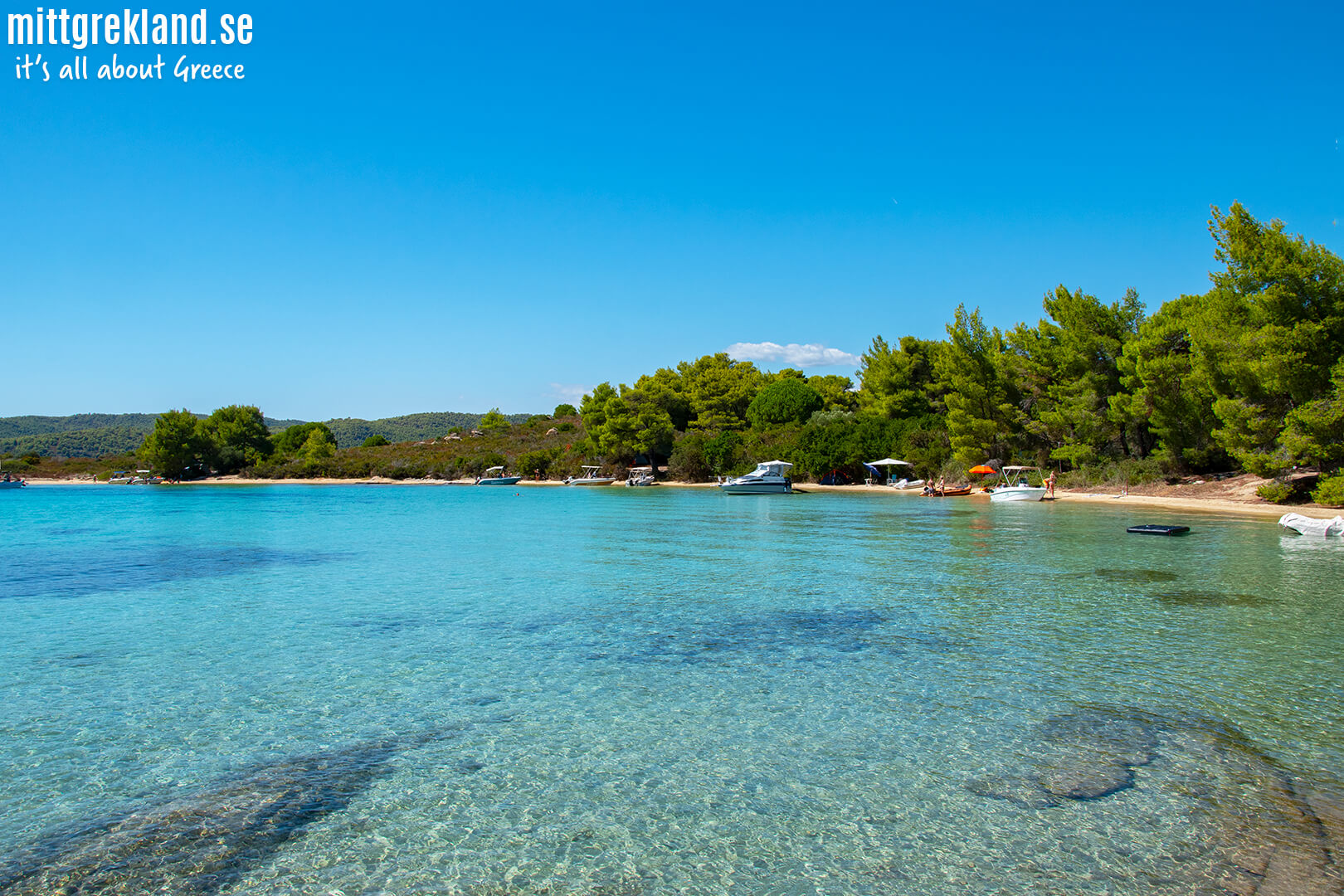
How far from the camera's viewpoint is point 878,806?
5.13m

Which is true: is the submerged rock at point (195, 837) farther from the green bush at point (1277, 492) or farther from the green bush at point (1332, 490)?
the green bush at point (1277, 492)

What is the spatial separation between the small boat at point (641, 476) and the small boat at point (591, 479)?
86.0 inches

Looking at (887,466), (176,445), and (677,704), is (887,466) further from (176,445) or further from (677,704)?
(176,445)

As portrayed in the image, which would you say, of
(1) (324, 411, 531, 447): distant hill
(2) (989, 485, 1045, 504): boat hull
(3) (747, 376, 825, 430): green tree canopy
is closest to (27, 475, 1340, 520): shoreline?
(2) (989, 485, 1045, 504): boat hull

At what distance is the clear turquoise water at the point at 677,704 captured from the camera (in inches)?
177

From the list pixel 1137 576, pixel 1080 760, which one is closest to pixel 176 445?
pixel 1137 576

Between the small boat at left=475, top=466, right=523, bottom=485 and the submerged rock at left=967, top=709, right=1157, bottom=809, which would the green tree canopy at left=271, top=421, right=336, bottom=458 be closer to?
the small boat at left=475, top=466, right=523, bottom=485

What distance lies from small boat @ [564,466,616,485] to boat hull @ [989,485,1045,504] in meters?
39.2

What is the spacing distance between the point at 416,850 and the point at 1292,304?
32.6 meters

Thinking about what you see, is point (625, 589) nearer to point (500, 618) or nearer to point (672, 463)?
point (500, 618)

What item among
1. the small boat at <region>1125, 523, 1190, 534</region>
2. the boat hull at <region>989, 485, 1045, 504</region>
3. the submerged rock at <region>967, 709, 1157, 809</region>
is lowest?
the submerged rock at <region>967, 709, 1157, 809</region>

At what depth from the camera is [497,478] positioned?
79.7 m

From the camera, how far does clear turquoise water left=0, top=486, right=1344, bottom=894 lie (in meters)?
4.50

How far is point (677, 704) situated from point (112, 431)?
503ft
